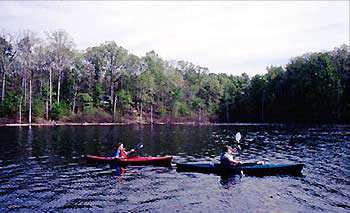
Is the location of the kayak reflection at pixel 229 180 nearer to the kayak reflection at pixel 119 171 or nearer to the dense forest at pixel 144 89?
the kayak reflection at pixel 119 171

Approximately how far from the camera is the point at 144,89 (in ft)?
322

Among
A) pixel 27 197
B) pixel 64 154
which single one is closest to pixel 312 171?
pixel 27 197

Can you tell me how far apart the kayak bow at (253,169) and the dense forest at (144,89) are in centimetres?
5793

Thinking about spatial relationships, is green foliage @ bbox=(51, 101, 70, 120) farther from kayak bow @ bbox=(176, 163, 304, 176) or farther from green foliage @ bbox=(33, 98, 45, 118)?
kayak bow @ bbox=(176, 163, 304, 176)

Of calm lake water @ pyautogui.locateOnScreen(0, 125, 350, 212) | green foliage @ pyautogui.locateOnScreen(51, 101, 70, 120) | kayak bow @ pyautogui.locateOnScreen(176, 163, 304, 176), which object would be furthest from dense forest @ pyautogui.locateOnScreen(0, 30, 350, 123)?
kayak bow @ pyautogui.locateOnScreen(176, 163, 304, 176)

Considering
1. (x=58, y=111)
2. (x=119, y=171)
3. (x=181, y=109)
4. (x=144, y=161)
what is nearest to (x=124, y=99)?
(x=181, y=109)

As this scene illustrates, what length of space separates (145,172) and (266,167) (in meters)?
7.61

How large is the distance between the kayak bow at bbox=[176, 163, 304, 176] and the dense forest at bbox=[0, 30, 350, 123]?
190 ft

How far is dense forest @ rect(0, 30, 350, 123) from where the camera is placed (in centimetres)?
8194

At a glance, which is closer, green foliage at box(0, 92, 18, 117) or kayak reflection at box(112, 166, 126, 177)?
kayak reflection at box(112, 166, 126, 177)

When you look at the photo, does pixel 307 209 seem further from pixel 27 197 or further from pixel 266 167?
pixel 27 197

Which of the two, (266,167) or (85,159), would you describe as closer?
(266,167)

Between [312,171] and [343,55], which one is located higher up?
[343,55]

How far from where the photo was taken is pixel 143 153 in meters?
34.9
